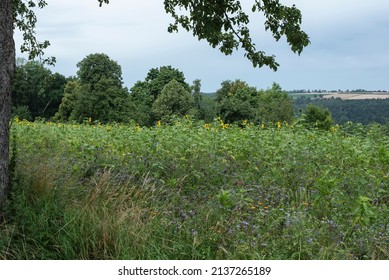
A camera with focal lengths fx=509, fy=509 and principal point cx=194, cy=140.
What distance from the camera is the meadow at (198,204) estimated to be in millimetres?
5223

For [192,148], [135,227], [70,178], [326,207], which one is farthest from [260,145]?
[135,227]

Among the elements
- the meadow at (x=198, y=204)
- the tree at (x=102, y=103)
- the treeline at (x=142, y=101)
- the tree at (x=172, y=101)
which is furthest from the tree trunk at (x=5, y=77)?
the tree at (x=172, y=101)

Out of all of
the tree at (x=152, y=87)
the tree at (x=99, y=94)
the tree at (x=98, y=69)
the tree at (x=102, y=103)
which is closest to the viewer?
the tree at (x=102, y=103)

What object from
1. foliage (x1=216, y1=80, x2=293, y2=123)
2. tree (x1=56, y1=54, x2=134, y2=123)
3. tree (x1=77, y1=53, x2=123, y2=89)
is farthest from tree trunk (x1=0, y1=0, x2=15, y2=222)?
foliage (x1=216, y1=80, x2=293, y2=123)

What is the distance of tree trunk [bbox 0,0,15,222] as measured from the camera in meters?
5.88

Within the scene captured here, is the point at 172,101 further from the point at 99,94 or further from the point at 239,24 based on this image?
the point at 239,24

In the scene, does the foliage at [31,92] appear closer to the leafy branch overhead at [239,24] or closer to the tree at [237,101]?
the tree at [237,101]

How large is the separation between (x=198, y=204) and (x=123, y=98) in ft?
140

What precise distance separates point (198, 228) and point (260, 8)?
497 centimetres

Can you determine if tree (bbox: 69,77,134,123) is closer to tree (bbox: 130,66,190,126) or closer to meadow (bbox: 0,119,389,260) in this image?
tree (bbox: 130,66,190,126)

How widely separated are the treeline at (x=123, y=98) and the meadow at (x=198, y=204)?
96.0ft

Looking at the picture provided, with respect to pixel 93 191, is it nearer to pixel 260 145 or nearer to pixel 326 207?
pixel 326 207

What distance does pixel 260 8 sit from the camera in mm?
9102

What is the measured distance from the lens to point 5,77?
589 cm
